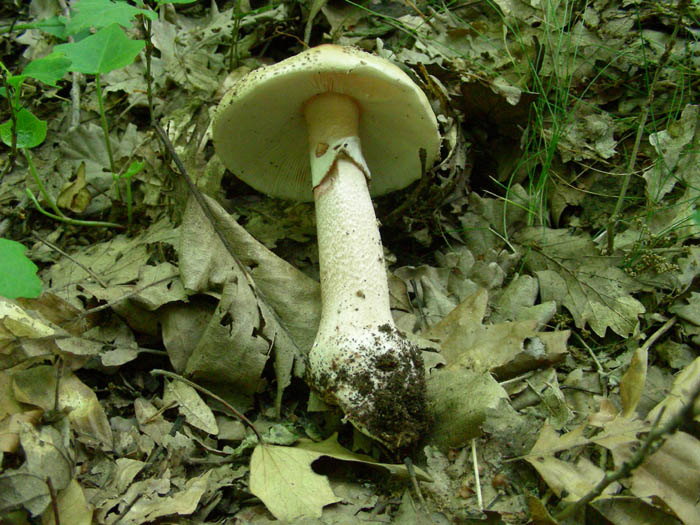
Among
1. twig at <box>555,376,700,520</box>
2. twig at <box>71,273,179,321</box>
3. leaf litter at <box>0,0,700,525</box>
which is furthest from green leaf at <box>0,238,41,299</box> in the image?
twig at <box>555,376,700,520</box>

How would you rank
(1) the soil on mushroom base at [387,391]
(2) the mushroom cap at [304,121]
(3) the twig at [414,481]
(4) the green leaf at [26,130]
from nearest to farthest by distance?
(3) the twig at [414,481] → (1) the soil on mushroom base at [387,391] → (2) the mushroom cap at [304,121] → (4) the green leaf at [26,130]

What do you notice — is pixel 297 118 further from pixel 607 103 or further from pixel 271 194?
pixel 607 103

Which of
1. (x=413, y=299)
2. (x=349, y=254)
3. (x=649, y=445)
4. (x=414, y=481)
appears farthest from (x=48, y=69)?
(x=649, y=445)

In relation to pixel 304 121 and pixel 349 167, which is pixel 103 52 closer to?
pixel 304 121

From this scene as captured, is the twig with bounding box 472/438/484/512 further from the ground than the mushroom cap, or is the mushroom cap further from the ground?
the mushroom cap

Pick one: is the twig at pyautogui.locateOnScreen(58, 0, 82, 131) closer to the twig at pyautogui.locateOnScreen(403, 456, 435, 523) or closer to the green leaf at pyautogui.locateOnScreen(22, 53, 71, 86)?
the green leaf at pyautogui.locateOnScreen(22, 53, 71, 86)

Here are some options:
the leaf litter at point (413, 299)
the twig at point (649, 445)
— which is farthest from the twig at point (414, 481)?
the twig at point (649, 445)

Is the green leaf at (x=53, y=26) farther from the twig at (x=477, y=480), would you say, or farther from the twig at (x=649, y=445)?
the twig at (x=649, y=445)
